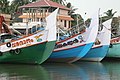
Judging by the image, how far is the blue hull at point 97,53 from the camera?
27422mm

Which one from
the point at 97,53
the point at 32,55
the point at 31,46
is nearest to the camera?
the point at 31,46

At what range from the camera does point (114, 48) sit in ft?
94.6

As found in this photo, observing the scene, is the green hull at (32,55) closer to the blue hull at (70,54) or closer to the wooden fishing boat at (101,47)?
the blue hull at (70,54)

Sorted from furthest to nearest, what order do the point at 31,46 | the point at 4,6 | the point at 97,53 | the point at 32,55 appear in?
1. the point at 4,6
2. the point at 97,53
3. the point at 32,55
4. the point at 31,46

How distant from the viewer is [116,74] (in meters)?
19.7

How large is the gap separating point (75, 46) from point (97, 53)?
9.77ft

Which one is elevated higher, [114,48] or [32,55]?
[32,55]

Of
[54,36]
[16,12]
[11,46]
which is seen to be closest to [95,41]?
[54,36]

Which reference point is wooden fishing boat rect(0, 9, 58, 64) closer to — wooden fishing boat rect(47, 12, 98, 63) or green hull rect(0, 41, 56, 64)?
green hull rect(0, 41, 56, 64)

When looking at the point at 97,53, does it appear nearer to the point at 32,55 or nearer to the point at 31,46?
the point at 32,55

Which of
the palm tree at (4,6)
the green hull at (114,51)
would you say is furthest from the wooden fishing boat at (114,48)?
the palm tree at (4,6)

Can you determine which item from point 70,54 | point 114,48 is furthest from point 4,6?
point 70,54

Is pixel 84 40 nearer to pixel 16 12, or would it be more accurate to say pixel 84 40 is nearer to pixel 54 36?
pixel 54 36

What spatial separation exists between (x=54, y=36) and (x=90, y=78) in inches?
219
